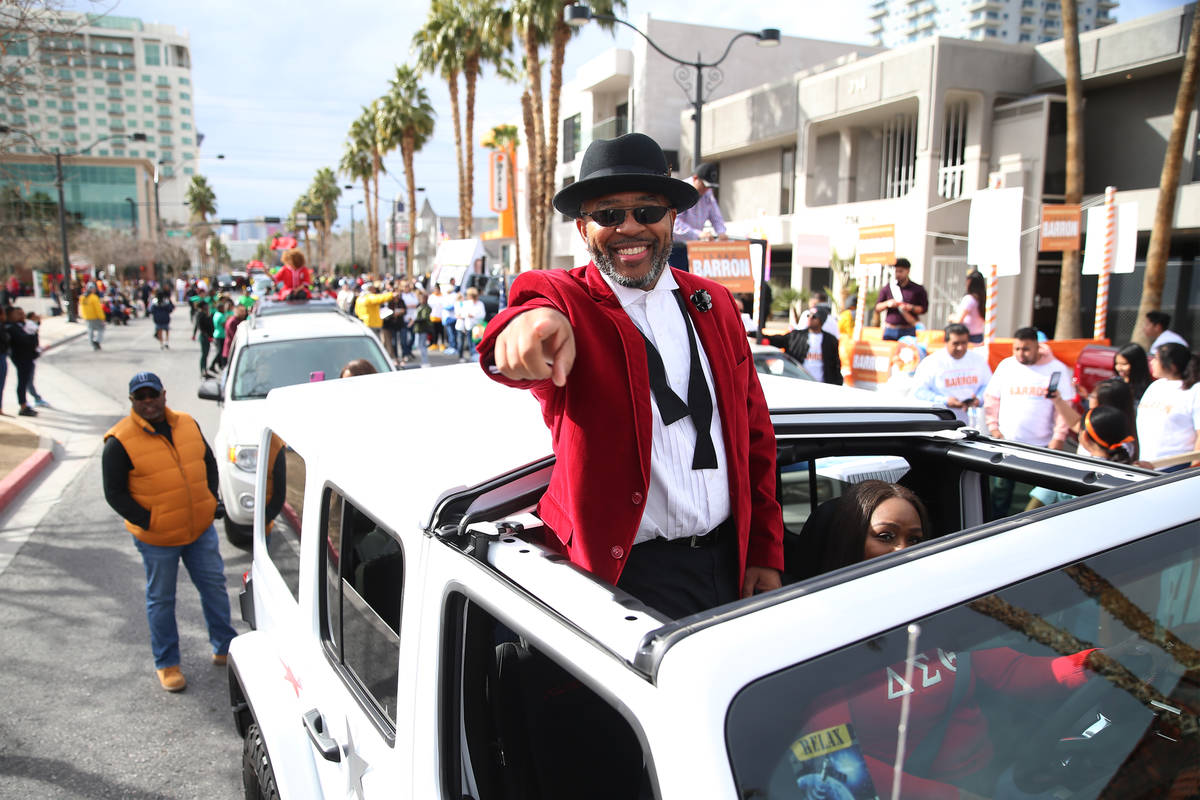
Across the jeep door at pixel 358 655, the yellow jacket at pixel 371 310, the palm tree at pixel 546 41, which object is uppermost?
the palm tree at pixel 546 41

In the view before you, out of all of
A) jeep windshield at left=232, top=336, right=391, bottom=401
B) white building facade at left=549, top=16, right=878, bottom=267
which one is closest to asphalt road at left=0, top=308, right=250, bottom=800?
jeep windshield at left=232, top=336, right=391, bottom=401

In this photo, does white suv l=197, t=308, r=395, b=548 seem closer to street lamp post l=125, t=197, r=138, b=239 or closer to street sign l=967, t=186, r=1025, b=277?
street sign l=967, t=186, r=1025, b=277

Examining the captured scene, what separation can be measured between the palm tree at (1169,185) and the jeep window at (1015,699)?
1428 centimetres

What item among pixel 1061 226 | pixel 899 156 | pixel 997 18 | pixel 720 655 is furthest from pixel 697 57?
pixel 997 18

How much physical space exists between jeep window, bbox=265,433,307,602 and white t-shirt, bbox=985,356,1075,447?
573 cm

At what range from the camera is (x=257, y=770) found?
9.04 ft

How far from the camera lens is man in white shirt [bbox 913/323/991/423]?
292 inches

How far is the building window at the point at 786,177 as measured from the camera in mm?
28016

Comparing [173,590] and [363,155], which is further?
[363,155]

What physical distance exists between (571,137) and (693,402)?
42395 millimetres

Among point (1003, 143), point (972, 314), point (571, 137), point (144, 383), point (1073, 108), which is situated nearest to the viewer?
point (144, 383)

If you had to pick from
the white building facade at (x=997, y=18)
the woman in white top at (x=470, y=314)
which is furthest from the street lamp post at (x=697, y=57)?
the white building facade at (x=997, y=18)

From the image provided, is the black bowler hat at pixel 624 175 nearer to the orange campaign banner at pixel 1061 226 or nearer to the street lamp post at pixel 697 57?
the orange campaign banner at pixel 1061 226

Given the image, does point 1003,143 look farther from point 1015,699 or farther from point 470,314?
point 1015,699
